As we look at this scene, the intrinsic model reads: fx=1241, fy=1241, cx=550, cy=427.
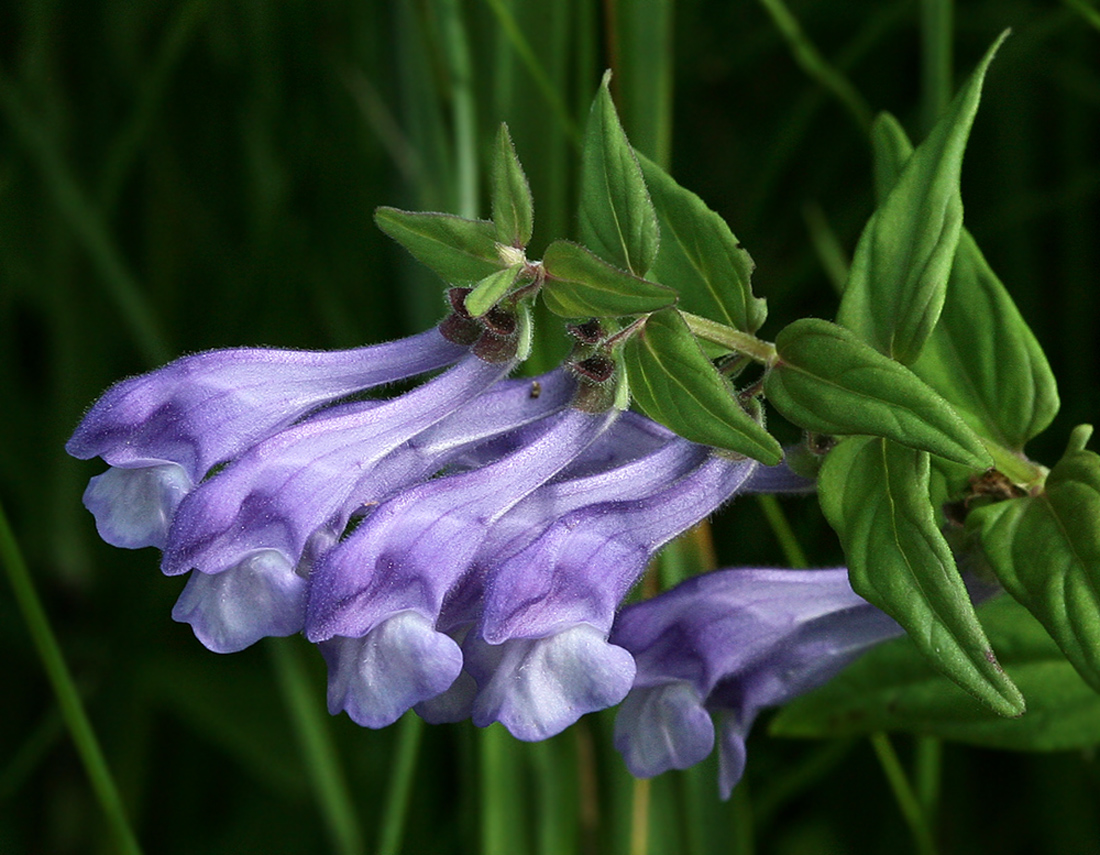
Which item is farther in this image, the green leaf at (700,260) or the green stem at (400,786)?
the green stem at (400,786)

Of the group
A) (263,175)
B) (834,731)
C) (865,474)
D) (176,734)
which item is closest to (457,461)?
(865,474)

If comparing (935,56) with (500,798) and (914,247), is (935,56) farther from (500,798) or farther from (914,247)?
(500,798)

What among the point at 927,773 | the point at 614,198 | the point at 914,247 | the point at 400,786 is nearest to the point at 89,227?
the point at 400,786

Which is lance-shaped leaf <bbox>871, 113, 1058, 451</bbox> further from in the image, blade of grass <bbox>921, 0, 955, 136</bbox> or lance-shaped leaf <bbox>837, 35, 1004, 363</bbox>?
blade of grass <bbox>921, 0, 955, 136</bbox>

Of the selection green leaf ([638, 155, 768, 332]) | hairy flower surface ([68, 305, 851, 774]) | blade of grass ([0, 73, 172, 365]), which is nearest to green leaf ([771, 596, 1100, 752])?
hairy flower surface ([68, 305, 851, 774])

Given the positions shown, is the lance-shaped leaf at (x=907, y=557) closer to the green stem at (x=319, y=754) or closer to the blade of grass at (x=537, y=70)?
the blade of grass at (x=537, y=70)

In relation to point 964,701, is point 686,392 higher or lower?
higher

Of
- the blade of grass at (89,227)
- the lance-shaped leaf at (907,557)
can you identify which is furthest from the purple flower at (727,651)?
the blade of grass at (89,227)
